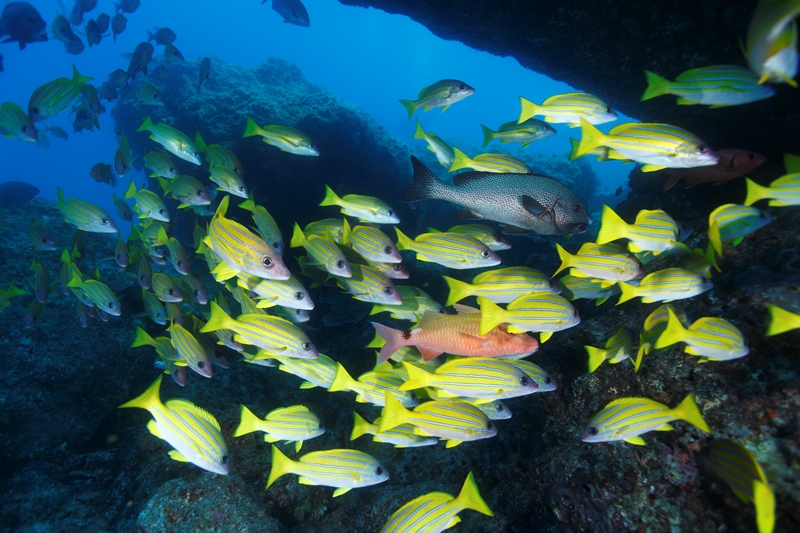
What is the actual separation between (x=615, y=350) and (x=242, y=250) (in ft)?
11.6

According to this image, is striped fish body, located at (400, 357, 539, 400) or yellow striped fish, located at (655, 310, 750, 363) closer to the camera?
yellow striped fish, located at (655, 310, 750, 363)

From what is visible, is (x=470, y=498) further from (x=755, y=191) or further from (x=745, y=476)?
(x=755, y=191)

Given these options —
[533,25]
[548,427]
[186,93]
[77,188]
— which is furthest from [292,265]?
[77,188]

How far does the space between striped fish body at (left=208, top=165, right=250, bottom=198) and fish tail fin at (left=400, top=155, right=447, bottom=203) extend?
8.17 ft

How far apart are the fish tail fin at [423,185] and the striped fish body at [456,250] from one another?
2.04 feet

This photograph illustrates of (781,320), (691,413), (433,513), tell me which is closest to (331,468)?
(433,513)

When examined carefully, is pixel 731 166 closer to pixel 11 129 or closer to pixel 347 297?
pixel 347 297

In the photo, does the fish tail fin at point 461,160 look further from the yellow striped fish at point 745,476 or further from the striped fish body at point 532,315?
the yellow striped fish at point 745,476

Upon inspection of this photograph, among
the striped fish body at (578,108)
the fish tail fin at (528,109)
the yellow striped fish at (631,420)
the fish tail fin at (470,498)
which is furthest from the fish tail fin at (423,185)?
the fish tail fin at (470,498)

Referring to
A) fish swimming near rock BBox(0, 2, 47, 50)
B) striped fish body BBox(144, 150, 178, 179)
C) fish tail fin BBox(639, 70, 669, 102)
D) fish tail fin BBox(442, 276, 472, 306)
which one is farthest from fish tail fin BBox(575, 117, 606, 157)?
fish swimming near rock BBox(0, 2, 47, 50)

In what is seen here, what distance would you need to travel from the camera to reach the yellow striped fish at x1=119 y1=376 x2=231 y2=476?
2.58 meters

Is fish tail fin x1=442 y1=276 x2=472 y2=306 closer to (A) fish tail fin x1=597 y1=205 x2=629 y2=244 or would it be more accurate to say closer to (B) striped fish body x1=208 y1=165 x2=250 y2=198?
(A) fish tail fin x1=597 y1=205 x2=629 y2=244

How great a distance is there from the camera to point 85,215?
5.12 m

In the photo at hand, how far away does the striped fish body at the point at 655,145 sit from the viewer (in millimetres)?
2590
